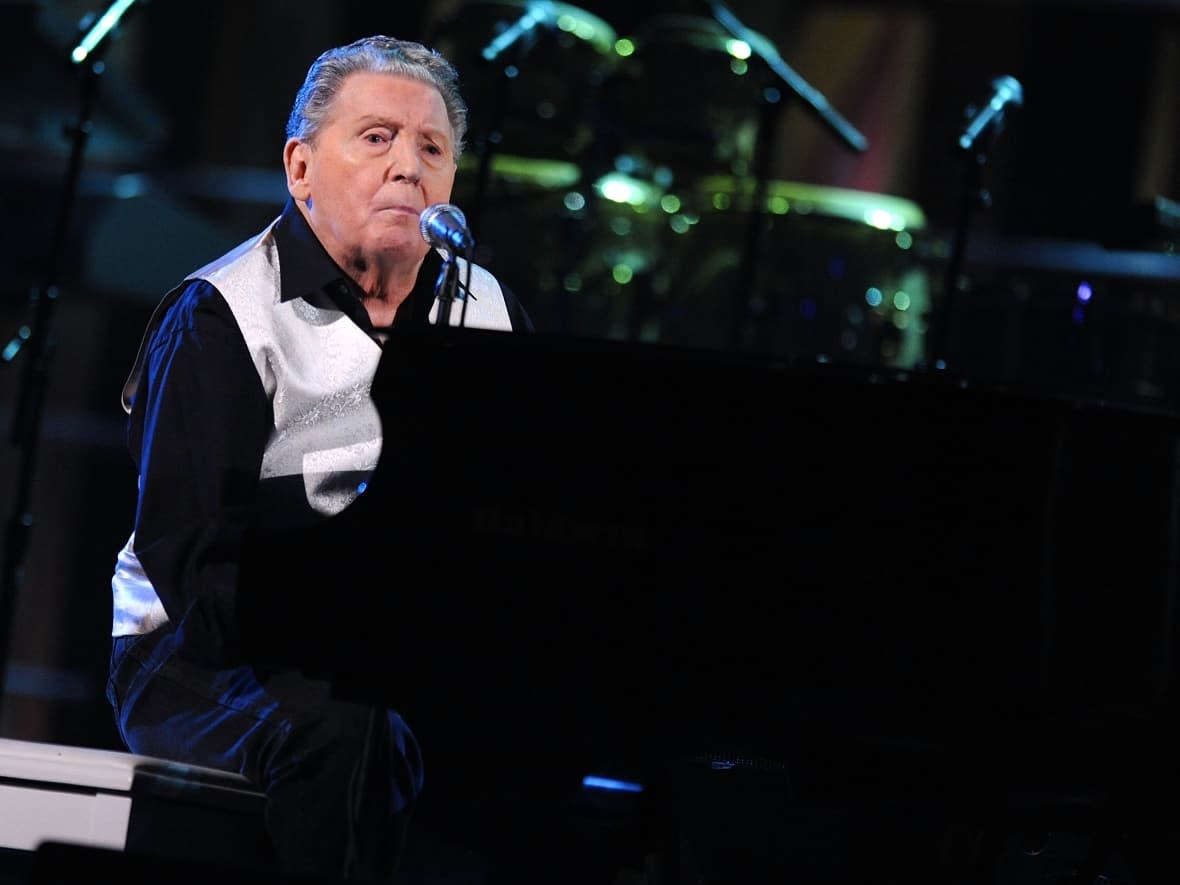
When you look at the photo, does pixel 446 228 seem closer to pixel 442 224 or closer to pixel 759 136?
pixel 442 224

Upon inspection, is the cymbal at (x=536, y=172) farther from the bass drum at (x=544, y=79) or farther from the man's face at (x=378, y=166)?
the man's face at (x=378, y=166)

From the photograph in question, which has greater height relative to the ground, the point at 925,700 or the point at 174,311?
the point at 174,311

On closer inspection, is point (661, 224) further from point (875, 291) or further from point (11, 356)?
point (11, 356)

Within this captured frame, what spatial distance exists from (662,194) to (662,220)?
9 cm

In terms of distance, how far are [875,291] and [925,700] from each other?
2.63 m

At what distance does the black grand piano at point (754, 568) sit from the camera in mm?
1666

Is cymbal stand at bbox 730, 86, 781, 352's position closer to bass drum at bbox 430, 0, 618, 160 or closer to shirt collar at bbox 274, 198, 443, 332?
bass drum at bbox 430, 0, 618, 160

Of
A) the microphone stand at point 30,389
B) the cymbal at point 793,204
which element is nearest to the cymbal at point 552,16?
the cymbal at point 793,204

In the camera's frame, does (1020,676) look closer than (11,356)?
Yes

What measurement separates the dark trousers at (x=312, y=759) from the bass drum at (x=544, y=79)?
2383mm

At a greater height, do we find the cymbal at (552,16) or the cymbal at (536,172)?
the cymbal at (552,16)

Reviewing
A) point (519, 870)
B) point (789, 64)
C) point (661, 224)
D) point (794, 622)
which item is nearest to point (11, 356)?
point (661, 224)

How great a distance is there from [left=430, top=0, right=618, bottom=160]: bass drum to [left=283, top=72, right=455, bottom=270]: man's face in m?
1.88

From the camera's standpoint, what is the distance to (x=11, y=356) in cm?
340
